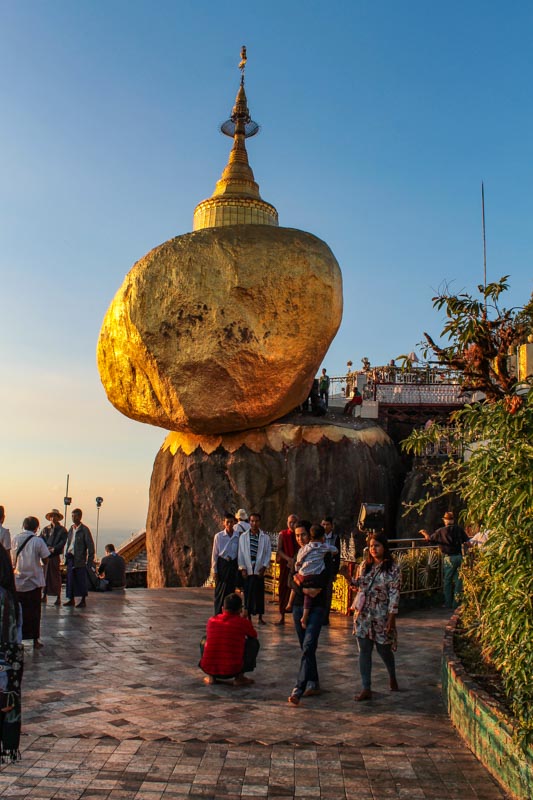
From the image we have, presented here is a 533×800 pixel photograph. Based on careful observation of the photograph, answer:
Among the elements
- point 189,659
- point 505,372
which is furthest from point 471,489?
point 189,659

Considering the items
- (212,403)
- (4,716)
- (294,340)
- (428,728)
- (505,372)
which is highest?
(294,340)

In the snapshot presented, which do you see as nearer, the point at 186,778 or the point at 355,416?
the point at 186,778

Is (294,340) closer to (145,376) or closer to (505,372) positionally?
(145,376)

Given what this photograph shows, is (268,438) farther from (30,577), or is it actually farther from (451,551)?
(30,577)

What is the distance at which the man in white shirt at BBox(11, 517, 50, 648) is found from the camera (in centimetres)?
771

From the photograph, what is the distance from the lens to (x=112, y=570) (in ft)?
42.3

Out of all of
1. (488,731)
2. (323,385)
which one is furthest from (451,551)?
(323,385)

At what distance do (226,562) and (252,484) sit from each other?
21.9 feet

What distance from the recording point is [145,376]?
15781mm

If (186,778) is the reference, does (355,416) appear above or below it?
above

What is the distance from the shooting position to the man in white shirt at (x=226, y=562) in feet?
30.1

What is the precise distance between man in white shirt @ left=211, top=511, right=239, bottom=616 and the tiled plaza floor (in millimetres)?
1082

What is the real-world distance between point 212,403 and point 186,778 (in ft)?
36.6

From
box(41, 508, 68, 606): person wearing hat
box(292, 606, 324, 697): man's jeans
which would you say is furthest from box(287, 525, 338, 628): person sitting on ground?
box(41, 508, 68, 606): person wearing hat
